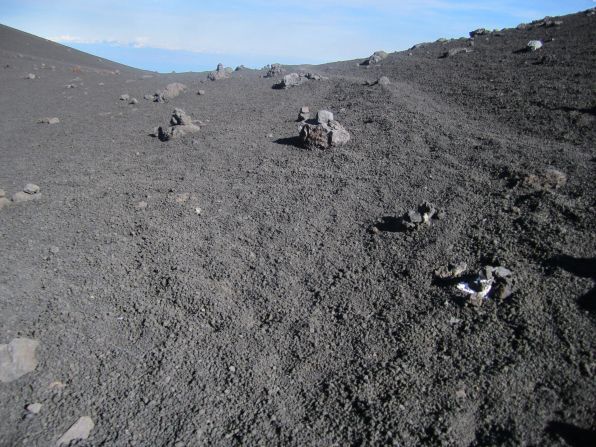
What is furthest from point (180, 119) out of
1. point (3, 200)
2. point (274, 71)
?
point (274, 71)

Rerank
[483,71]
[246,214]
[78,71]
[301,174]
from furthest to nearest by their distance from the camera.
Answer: [78,71], [483,71], [301,174], [246,214]

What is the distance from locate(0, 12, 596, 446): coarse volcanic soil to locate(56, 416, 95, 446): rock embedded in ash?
0.04 metres

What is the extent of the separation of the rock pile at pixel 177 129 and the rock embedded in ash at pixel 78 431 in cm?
527

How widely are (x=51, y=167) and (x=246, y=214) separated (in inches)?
145

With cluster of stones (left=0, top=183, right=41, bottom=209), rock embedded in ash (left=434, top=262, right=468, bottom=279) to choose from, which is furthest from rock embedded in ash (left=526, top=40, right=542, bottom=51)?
cluster of stones (left=0, top=183, right=41, bottom=209)

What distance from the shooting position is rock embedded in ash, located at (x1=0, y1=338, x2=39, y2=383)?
2459mm

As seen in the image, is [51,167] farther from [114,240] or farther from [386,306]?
[386,306]

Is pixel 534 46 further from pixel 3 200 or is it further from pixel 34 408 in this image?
pixel 34 408

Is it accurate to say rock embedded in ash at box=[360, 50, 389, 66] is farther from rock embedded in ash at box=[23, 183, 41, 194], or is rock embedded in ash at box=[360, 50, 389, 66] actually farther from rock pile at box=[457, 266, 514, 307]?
rock pile at box=[457, 266, 514, 307]

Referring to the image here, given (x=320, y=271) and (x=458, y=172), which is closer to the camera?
(x=320, y=271)

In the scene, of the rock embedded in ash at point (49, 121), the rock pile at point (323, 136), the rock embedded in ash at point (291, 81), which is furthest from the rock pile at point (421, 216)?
the rock embedded in ash at point (49, 121)

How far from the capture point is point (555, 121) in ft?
16.9

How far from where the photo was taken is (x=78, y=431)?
85.0 inches

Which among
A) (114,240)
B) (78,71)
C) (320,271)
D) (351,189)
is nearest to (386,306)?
(320,271)
